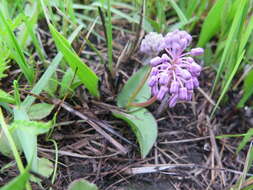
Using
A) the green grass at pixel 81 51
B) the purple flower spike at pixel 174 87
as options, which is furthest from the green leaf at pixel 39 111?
the purple flower spike at pixel 174 87

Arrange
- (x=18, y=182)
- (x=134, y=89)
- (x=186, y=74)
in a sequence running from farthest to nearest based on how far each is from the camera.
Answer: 1. (x=134, y=89)
2. (x=186, y=74)
3. (x=18, y=182)

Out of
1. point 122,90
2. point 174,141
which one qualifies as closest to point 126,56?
point 122,90

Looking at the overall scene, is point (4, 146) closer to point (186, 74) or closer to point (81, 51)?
point (81, 51)

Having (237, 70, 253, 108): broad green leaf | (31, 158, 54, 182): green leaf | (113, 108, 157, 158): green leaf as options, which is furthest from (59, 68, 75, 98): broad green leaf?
(237, 70, 253, 108): broad green leaf

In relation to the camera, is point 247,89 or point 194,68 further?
point 247,89

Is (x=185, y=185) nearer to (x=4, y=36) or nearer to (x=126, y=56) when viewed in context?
(x=126, y=56)

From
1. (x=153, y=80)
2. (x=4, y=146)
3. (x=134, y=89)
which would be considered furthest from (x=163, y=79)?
(x=4, y=146)

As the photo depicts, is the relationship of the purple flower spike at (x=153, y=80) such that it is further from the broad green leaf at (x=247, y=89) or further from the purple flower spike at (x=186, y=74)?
the broad green leaf at (x=247, y=89)

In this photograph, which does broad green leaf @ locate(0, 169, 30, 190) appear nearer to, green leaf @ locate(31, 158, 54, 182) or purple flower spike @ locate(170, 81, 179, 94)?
green leaf @ locate(31, 158, 54, 182)
